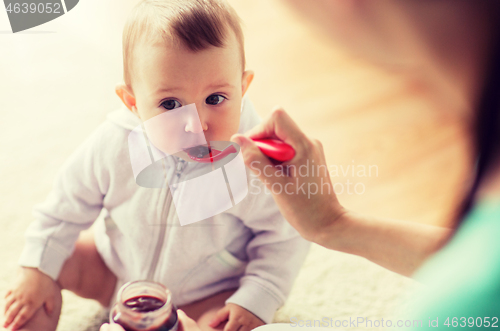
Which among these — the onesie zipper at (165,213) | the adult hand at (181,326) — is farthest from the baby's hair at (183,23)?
the adult hand at (181,326)

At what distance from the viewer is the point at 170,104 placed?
0.38 m

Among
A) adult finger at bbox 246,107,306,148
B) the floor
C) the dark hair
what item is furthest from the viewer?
the dark hair

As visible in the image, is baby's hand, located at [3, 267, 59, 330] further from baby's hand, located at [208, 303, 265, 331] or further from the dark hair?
the dark hair

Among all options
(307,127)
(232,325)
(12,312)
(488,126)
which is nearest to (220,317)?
(232,325)

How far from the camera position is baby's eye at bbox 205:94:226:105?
38 cm

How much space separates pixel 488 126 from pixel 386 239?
0.59 m

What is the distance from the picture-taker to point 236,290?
1.73ft

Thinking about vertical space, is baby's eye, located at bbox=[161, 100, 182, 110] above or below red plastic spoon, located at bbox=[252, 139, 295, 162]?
above

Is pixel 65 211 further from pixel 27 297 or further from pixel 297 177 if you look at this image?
pixel 297 177

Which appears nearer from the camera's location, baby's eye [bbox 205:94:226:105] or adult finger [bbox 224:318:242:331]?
baby's eye [bbox 205:94:226:105]

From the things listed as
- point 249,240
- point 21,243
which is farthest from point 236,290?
point 21,243

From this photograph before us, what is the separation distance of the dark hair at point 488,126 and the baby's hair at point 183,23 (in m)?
0.49

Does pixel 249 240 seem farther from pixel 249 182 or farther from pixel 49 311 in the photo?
pixel 49 311

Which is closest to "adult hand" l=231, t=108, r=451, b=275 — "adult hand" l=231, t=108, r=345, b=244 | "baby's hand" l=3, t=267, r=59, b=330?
"adult hand" l=231, t=108, r=345, b=244
